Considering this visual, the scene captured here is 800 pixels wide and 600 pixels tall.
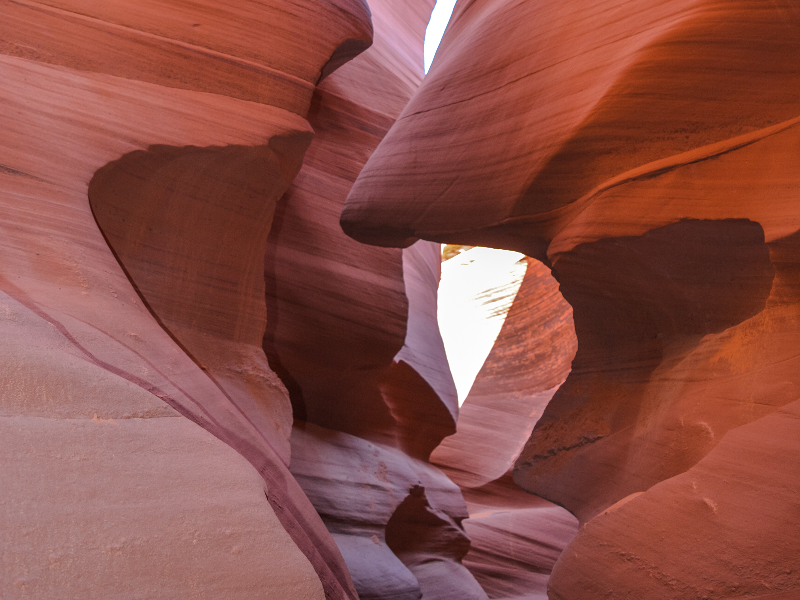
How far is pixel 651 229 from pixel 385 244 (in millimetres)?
1833

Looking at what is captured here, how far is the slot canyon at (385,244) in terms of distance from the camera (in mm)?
1519

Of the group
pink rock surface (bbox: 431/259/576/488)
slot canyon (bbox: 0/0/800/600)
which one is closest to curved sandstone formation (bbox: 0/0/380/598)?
slot canyon (bbox: 0/0/800/600)

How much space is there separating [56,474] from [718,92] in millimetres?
3014

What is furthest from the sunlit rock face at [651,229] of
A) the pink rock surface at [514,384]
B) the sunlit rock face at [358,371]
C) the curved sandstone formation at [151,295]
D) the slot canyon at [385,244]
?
the pink rock surface at [514,384]

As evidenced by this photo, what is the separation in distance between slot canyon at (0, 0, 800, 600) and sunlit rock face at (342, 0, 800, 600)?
0.04ft

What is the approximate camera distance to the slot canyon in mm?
1519

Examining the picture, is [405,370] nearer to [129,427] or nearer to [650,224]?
[650,224]

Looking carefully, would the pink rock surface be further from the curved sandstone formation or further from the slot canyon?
the curved sandstone formation

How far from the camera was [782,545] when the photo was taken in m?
2.48

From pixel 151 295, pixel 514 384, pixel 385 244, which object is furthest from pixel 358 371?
pixel 514 384

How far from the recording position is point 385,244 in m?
4.41

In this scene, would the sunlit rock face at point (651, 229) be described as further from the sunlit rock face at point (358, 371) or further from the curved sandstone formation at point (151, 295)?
the sunlit rock face at point (358, 371)

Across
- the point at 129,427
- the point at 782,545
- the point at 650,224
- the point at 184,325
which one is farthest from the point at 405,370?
the point at 129,427

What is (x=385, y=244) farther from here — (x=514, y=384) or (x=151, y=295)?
(x=514, y=384)
